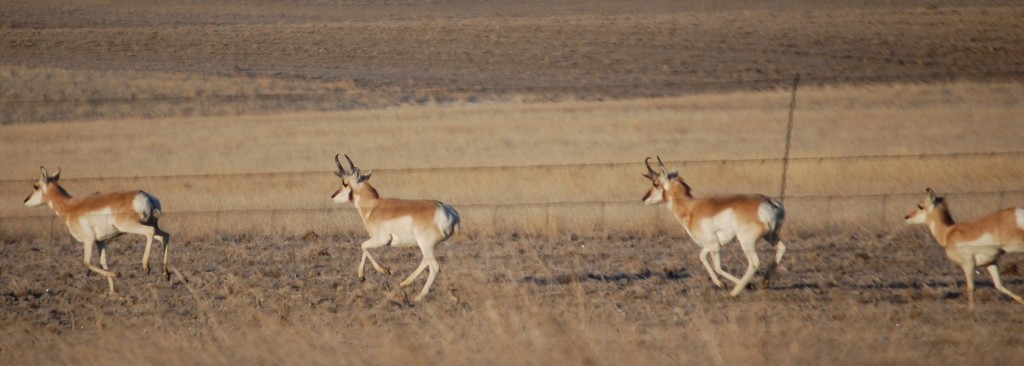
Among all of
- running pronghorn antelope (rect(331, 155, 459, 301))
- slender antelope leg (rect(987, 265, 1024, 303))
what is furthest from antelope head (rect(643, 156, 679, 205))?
slender antelope leg (rect(987, 265, 1024, 303))

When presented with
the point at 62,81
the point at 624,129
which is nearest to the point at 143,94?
→ the point at 62,81

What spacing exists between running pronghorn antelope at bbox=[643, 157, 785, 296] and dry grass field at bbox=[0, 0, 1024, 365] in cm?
33

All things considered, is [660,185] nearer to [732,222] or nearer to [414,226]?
[732,222]

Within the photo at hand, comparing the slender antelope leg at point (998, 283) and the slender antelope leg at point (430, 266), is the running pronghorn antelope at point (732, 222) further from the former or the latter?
the slender antelope leg at point (430, 266)

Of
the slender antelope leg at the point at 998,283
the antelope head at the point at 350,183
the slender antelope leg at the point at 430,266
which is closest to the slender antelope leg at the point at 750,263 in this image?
the slender antelope leg at the point at 998,283

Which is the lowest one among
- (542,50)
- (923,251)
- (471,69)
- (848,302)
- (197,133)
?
(848,302)

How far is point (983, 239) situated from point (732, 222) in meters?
2.23

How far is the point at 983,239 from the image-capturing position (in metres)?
10.3

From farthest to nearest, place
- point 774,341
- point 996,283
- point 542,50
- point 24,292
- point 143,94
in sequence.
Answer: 1. point 542,50
2. point 143,94
3. point 24,292
4. point 996,283
5. point 774,341

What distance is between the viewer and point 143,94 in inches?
1138

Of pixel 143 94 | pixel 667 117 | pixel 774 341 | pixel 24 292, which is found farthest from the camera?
pixel 143 94

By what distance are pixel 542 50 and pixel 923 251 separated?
968 inches

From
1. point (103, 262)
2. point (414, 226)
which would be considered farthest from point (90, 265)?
point (414, 226)

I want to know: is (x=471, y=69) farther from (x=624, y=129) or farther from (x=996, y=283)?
(x=996, y=283)
